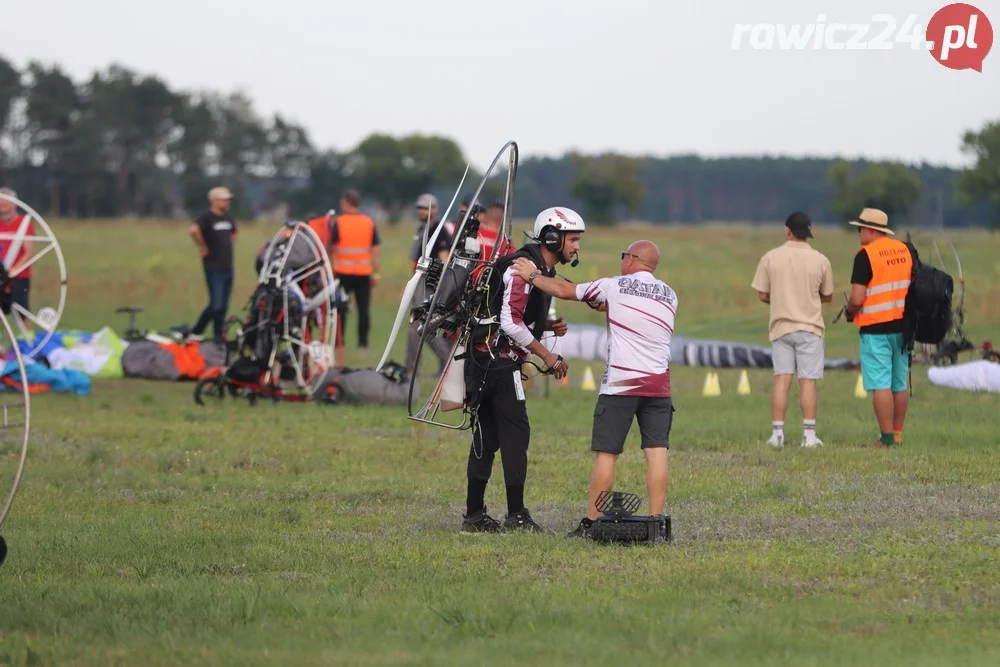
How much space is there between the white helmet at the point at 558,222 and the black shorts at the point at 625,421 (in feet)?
3.25

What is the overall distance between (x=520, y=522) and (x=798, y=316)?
4.64 m

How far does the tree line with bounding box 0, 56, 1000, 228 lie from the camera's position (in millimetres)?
109438

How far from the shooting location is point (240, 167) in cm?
12450

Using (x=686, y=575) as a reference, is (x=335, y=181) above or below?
above

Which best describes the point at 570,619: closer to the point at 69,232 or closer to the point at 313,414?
the point at 313,414

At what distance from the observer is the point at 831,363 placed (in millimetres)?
20500

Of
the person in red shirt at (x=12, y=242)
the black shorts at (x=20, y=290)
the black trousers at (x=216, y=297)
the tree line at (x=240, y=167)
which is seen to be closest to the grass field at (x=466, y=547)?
the black shorts at (x=20, y=290)

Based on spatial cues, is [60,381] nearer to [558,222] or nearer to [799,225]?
[799,225]

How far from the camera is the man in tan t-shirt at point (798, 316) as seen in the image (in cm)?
1304

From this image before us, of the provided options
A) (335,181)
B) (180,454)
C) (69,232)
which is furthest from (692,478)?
(335,181)

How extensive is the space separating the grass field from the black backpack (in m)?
0.94

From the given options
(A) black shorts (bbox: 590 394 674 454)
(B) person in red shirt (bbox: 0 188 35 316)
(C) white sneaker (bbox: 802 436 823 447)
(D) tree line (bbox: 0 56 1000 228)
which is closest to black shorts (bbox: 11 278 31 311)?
(B) person in red shirt (bbox: 0 188 35 316)

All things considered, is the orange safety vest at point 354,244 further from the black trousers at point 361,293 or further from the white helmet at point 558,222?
the white helmet at point 558,222

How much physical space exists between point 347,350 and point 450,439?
9269mm
